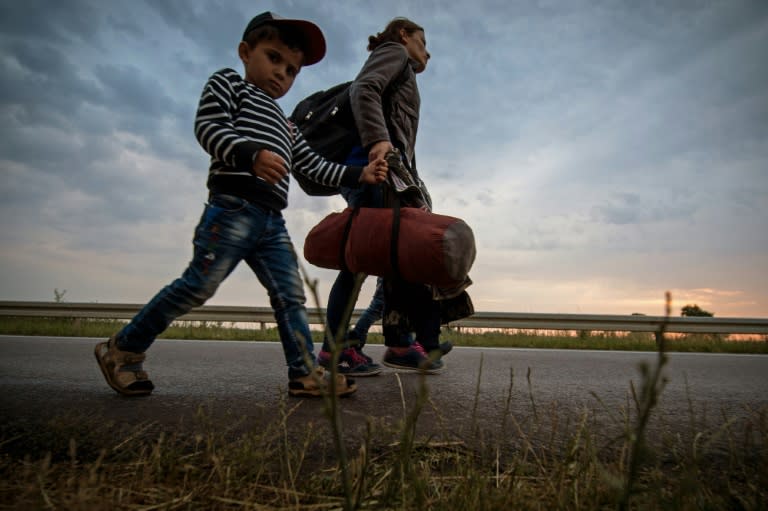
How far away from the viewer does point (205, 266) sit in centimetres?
227

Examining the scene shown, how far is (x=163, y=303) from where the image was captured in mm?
2307

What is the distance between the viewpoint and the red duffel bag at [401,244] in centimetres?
224

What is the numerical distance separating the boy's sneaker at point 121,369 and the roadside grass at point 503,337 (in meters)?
4.63

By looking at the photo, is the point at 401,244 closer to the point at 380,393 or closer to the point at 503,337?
the point at 380,393

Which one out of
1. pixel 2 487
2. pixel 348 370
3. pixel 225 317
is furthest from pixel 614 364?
pixel 225 317

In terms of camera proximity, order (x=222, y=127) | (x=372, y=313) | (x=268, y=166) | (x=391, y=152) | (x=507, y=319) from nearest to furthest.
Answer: (x=268, y=166)
(x=222, y=127)
(x=391, y=152)
(x=372, y=313)
(x=507, y=319)

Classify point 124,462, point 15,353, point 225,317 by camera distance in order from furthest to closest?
point 225,317, point 15,353, point 124,462

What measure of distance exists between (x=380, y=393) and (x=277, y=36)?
6.53ft

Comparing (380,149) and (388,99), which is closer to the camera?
(380,149)

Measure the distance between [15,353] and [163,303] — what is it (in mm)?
3022

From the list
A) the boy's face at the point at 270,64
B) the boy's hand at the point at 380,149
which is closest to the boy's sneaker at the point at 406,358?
the boy's hand at the point at 380,149

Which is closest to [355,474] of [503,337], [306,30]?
[306,30]

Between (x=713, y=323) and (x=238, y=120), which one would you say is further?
(x=713, y=323)

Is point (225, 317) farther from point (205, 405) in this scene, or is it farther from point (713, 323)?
point (713, 323)
